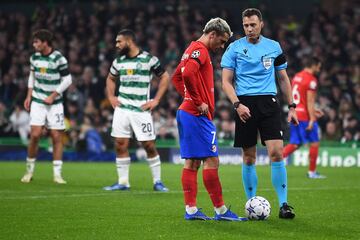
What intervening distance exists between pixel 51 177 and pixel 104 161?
832cm

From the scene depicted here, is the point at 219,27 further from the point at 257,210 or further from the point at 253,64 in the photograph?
the point at 257,210

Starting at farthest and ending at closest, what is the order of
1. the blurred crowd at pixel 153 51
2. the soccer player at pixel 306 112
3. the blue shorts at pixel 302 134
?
the blurred crowd at pixel 153 51 < the blue shorts at pixel 302 134 < the soccer player at pixel 306 112

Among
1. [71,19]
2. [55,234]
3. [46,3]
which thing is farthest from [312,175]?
[46,3]

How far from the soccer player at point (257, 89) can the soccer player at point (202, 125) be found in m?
0.56

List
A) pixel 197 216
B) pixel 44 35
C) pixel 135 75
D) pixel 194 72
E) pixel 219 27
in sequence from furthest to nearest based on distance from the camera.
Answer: pixel 44 35, pixel 135 75, pixel 197 216, pixel 219 27, pixel 194 72

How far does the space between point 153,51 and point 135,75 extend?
639 inches

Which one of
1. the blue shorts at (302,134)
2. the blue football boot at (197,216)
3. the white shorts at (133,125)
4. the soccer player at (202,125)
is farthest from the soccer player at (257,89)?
the blue shorts at (302,134)

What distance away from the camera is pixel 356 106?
25.5 m

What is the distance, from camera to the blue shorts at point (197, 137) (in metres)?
9.67

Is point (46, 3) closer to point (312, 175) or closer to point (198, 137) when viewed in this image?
point (312, 175)

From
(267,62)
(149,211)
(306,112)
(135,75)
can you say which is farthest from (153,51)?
(267,62)

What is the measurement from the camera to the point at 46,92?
15336 millimetres

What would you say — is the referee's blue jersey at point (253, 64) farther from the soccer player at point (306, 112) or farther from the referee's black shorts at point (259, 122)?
the soccer player at point (306, 112)

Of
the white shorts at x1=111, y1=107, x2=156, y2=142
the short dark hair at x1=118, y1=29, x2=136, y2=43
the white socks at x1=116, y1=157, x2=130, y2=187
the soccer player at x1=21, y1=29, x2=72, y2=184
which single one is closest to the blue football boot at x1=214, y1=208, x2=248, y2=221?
the white shorts at x1=111, y1=107, x2=156, y2=142
